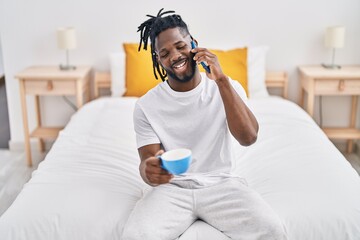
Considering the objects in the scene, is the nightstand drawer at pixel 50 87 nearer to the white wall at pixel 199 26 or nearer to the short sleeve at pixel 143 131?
the white wall at pixel 199 26

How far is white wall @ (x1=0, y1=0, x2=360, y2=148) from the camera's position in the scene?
326 cm

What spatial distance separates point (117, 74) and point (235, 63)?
2.54 ft

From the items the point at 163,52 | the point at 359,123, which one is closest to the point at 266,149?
the point at 163,52

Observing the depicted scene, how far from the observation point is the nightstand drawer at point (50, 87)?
311 centimetres

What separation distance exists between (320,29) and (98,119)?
5.22 ft

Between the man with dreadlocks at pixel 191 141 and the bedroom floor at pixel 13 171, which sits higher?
the man with dreadlocks at pixel 191 141

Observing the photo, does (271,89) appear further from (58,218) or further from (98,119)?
(58,218)

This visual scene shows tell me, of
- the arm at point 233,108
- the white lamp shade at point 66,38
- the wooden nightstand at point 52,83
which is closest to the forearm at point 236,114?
the arm at point 233,108

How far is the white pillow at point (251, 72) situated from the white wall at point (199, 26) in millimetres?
125

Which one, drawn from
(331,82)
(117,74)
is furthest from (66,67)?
(331,82)

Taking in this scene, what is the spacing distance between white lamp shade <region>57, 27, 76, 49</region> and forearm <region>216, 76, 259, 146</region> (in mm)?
1701

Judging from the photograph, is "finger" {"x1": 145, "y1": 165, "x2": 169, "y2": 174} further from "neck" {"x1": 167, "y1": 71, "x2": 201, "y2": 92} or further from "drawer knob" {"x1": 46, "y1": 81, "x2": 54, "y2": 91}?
"drawer knob" {"x1": 46, "y1": 81, "x2": 54, "y2": 91}

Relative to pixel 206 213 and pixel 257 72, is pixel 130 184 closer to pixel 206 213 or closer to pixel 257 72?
pixel 206 213

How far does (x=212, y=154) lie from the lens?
6.01 feet
